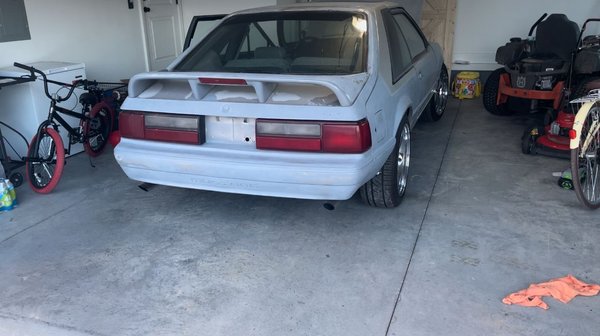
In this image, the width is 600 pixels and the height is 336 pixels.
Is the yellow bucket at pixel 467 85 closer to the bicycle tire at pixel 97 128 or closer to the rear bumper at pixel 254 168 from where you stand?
the rear bumper at pixel 254 168

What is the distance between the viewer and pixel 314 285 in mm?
2695

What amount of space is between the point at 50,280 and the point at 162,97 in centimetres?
122

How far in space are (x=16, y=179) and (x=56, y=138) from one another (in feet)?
1.78

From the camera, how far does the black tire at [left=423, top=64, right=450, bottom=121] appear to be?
5.60 meters

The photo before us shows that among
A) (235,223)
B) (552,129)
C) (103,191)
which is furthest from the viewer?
(552,129)

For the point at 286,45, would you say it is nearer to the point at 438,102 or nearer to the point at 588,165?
the point at 588,165

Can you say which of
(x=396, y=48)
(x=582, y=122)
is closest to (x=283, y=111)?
(x=396, y=48)

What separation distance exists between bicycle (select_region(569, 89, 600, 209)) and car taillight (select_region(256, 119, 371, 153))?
1587 millimetres

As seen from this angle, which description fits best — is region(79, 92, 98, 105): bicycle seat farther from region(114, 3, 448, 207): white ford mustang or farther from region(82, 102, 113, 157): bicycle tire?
region(114, 3, 448, 207): white ford mustang

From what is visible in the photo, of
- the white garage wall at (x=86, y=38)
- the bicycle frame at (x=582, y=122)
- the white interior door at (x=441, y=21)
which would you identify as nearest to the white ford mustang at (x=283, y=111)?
the bicycle frame at (x=582, y=122)

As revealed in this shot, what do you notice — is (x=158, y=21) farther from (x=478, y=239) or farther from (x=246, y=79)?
(x=478, y=239)

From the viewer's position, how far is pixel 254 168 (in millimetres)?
2777

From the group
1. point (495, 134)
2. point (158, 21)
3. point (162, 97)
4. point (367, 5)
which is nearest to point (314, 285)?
point (162, 97)

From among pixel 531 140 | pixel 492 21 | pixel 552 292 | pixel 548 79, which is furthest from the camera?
pixel 492 21
